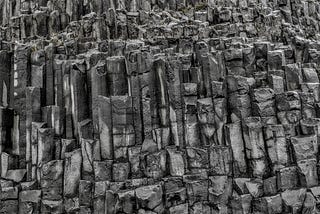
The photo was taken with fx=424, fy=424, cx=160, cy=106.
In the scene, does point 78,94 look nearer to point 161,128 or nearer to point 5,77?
point 5,77

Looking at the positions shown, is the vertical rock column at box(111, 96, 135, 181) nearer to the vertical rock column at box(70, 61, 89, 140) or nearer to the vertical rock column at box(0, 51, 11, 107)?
the vertical rock column at box(70, 61, 89, 140)

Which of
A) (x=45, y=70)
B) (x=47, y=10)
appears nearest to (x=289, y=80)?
(x=45, y=70)

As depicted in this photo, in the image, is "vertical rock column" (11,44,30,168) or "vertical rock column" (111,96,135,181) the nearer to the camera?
"vertical rock column" (111,96,135,181)

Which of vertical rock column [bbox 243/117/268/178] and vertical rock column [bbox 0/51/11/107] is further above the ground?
vertical rock column [bbox 0/51/11/107]

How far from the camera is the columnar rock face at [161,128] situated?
17.1 metres

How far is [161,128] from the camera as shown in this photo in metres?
18.4

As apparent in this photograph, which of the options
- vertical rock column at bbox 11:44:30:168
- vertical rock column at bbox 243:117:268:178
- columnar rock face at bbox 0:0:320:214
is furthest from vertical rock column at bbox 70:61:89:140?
vertical rock column at bbox 243:117:268:178

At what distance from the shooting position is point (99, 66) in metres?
19.8

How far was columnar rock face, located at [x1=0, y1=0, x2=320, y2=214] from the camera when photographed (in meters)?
17.1

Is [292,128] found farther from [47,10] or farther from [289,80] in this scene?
[47,10]

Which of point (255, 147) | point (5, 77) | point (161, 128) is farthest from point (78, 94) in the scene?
point (255, 147)

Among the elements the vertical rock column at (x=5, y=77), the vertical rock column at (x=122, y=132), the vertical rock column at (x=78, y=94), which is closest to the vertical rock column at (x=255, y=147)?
the vertical rock column at (x=122, y=132)

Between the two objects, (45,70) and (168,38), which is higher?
(168,38)

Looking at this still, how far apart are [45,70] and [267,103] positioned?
35.0 feet
